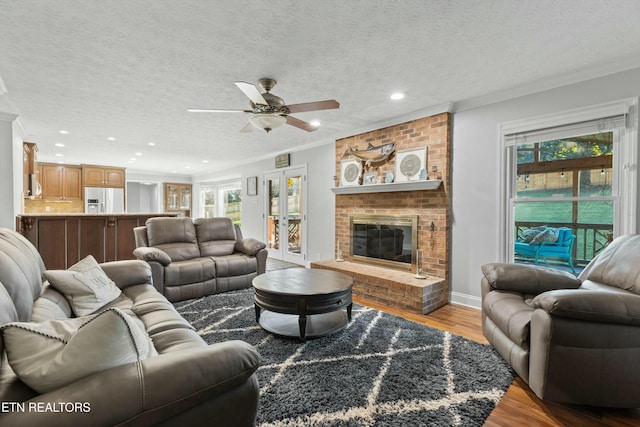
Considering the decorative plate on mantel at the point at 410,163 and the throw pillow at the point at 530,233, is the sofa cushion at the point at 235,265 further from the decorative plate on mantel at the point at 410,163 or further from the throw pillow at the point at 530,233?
the throw pillow at the point at 530,233

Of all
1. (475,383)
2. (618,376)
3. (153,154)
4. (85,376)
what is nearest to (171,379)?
(85,376)

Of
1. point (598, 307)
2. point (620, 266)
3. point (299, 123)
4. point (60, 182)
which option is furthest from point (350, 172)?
point (60, 182)

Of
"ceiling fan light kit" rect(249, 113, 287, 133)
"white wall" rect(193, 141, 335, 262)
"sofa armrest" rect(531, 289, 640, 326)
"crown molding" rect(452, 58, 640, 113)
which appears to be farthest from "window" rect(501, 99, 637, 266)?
"white wall" rect(193, 141, 335, 262)

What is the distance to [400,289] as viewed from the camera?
3453 mm

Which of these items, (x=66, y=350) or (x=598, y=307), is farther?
(x=598, y=307)

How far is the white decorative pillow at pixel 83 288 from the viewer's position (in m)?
1.97

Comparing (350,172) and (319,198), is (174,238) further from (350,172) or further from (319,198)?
(350,172)

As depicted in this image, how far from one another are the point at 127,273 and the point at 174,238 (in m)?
1.72

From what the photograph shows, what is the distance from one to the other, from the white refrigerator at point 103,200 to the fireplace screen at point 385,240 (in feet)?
22.2

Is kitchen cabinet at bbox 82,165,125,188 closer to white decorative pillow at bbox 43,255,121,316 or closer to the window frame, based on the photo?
the window frame

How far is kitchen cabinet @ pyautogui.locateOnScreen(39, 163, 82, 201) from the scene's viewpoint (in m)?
7.21

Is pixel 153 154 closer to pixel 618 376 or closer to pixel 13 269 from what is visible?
pixel 13 269

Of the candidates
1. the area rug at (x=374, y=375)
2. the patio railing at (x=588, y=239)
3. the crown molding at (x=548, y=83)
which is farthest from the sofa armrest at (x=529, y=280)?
the crown molding at (x=548, y=83)

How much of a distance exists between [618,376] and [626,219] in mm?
1685
